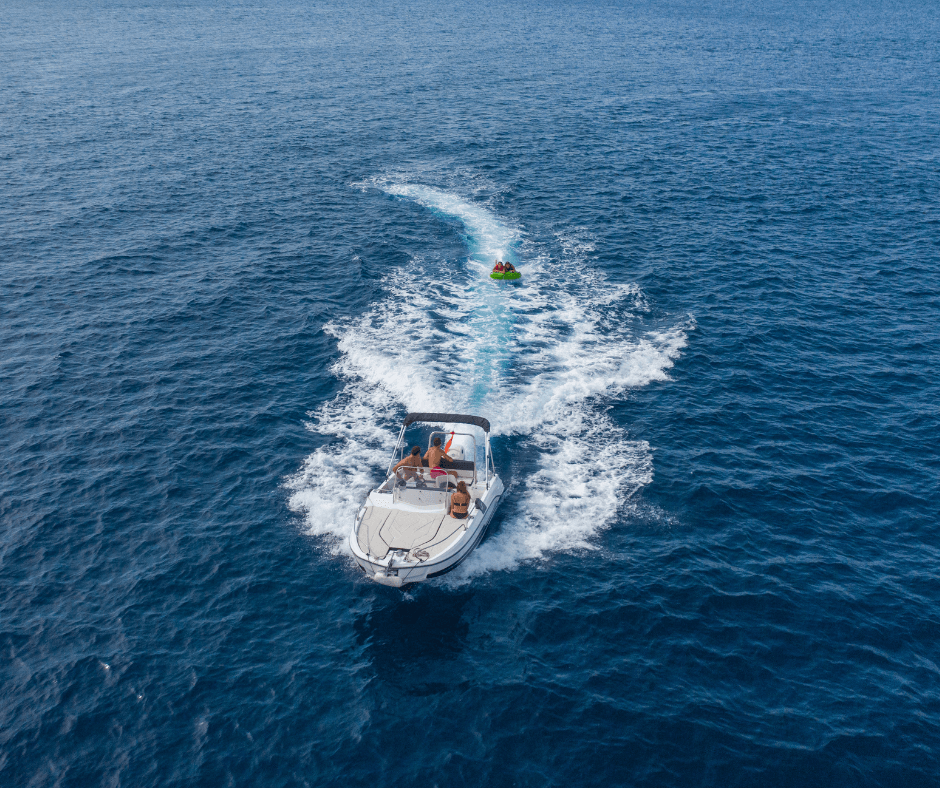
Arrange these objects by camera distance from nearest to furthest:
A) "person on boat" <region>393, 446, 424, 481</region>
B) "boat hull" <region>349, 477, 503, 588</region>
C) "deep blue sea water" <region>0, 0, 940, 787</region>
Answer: "deep blue sea water" <region>0, 0, 940, 787</region> < "boat hull" <region>349, 477, 503, 588</region> < "person on boat" <region>393, 446, 424, 481</region>

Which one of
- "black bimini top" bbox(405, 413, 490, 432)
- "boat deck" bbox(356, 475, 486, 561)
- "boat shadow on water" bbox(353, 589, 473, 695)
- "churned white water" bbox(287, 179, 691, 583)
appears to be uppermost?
"black bimini top" bbox(405, 413, 490, 432)

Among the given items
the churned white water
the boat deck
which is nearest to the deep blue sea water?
the churned white water

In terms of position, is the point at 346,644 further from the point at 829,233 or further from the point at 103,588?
the point at 829,233

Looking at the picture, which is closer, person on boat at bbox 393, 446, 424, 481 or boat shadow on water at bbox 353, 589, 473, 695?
boat shadow on water at bbox 353, 589, 473, 695

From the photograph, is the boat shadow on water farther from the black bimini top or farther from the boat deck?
Result: the black bimini top

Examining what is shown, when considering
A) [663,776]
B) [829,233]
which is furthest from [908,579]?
[829,233]
